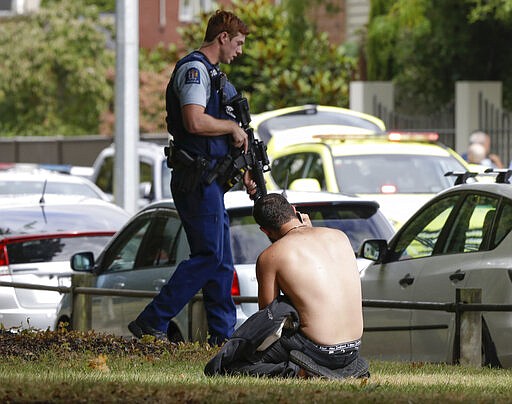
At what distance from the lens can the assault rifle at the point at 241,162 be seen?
9.59 metres

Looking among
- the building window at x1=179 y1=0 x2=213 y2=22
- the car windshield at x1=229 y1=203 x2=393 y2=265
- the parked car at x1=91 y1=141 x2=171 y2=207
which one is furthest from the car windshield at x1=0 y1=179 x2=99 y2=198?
the building window at x1=179 y1=0 x2=213 y2=22

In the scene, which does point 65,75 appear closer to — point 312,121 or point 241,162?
point 312,121

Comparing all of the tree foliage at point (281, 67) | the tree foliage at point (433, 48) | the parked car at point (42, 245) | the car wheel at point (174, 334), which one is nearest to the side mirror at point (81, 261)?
the parked car at point (42, 245)

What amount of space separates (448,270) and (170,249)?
2.28 meters

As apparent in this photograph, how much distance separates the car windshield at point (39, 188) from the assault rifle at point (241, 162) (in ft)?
35.2

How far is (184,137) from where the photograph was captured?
31.9ft

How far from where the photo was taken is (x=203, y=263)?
966 centimetres

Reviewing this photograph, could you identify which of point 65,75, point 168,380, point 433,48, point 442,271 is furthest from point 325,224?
point 65,75

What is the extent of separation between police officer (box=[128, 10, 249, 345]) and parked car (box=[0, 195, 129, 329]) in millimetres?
3453

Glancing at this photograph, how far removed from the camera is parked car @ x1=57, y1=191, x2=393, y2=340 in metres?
11.0

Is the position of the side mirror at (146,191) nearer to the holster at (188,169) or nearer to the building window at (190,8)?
the holster at (188,169)

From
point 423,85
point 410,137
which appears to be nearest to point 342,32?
point 423,85

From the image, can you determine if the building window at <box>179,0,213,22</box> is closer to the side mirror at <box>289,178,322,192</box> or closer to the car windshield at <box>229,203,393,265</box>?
the side mirror at <box>289,178,322,192</box>

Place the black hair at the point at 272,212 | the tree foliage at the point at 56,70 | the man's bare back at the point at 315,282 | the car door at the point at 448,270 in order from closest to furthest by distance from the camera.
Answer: the man's bare back at the point at 315,282
the black hair at the point at 272,212
the car door at the point at 448,270
the tree foliage at the point at 56,70
